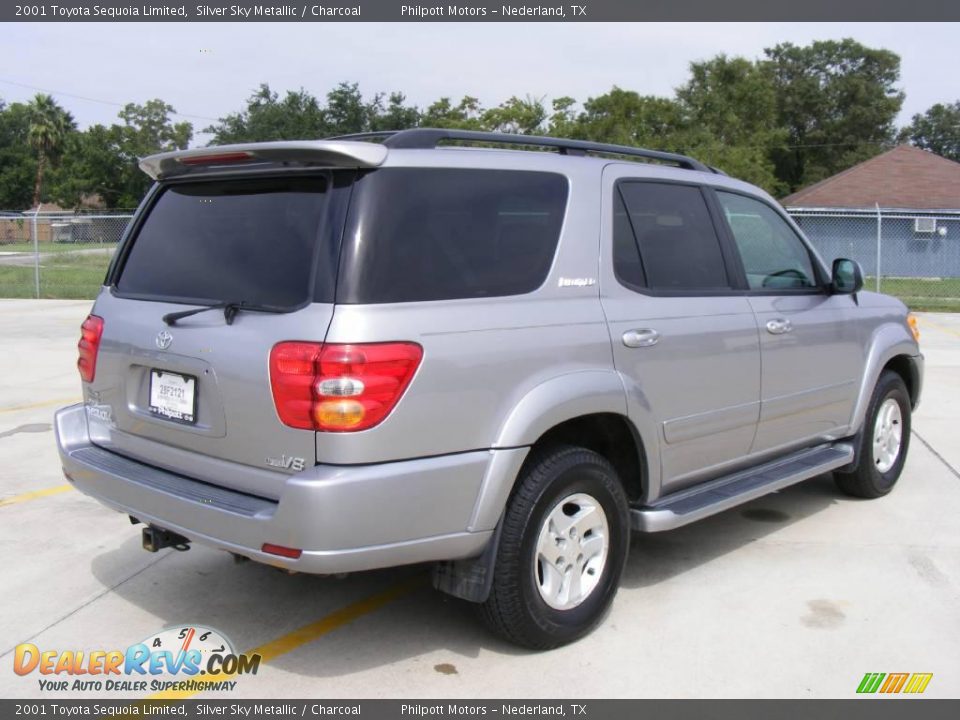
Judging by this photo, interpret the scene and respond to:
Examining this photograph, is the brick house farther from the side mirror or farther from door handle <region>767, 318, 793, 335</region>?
door handle <region>767, 318, 793, 335</region>

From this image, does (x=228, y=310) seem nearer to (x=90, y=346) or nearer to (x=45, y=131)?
(x=90, y=346)

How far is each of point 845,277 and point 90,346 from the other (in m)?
4.00

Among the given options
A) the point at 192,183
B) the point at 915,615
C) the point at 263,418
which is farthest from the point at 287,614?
the point at 915,615

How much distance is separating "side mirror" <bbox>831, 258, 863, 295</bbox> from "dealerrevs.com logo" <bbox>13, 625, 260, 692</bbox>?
370 cm

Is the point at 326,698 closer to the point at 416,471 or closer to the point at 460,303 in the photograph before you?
the point at 416,471

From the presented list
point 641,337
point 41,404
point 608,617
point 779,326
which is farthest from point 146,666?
point 41,404

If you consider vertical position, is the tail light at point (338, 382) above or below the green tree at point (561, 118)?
below

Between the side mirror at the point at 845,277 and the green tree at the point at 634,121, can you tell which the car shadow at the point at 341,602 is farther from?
the green tree at the point at 634,121

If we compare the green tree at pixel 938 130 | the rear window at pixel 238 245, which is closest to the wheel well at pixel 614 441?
the rear window at pixel 238 245

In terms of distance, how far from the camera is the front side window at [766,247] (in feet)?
16.0

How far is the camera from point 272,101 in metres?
49.5

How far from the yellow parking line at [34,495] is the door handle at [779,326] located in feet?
14.4

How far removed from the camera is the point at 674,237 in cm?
439

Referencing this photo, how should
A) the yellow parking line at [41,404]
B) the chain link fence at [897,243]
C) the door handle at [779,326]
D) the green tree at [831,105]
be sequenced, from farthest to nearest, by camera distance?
1. the green tree at [831,105]
2. the chain link fence at [897,243]
3. the yellow parking line at [41,404]
4. the door handle at [779,326]
